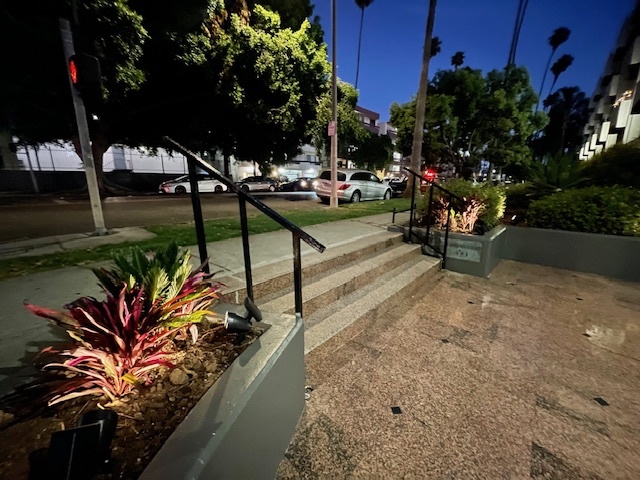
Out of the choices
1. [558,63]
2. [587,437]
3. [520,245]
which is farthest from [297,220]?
[558,63]

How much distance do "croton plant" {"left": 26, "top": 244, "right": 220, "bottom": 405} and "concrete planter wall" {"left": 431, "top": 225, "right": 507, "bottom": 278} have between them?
482cm

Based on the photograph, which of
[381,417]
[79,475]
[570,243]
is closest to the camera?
[79,475]

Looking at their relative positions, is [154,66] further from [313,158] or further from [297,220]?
[313,158]

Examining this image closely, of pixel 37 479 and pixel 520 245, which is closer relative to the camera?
pixel 37 479

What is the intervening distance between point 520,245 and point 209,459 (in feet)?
22.9

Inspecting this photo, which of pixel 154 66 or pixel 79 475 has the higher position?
pixel 154 66

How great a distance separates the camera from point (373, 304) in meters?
3.53

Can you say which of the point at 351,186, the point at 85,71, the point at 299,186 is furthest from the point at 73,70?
the point at 299,186

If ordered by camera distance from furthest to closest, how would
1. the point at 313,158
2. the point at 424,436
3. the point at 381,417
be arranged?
the point at 313,158 → the point at 381,417 → the point at 424,436

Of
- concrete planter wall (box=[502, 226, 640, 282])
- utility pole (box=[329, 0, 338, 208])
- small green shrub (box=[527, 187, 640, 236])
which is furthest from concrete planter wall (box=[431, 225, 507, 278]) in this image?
utility pole (box=[329, 0, 338, 208])

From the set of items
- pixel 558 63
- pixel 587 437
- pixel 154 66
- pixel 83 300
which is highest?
pixel 558 63

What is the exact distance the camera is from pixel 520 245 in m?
6.16

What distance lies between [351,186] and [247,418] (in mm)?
12058

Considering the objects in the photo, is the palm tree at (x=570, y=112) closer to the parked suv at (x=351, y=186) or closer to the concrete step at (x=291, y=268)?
the parked suv at (x=351, y=186)
